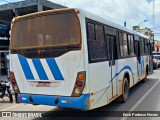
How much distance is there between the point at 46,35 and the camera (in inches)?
234

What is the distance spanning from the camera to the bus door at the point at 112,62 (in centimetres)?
693

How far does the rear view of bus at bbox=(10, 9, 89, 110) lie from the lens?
546cm

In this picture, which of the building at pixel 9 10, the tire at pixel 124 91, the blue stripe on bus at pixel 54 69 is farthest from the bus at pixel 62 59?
the building at pixel 9 10

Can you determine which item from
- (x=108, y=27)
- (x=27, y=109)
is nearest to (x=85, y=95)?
(x=108, y=27)

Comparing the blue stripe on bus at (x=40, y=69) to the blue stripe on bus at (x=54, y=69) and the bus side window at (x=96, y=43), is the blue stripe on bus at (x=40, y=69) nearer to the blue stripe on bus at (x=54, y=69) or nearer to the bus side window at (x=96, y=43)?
the blue stripe on bus at (x=54, y=69)

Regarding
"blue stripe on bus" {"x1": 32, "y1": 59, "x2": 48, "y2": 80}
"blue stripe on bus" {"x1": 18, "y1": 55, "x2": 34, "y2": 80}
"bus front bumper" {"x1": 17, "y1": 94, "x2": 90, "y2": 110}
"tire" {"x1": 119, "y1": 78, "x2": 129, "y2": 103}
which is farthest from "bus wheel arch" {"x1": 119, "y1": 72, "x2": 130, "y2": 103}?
"blue stripe on bus" {"x1": 18, "y1": 55, "x2": 34, "y2": 80}

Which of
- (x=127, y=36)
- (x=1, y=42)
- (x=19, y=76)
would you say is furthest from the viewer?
(x=1, y=42)

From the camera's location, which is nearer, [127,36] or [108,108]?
[108,108]

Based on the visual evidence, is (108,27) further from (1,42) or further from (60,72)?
(1,42)

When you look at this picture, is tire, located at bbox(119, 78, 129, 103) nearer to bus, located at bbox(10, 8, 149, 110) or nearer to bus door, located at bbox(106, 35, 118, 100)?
bus door, located at bbox(106, 35, 118, 100)

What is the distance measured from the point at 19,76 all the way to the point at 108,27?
2.92 meters

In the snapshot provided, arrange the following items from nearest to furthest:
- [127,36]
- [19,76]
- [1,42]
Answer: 1. [19,76]
2. [127,36]
3. [1,42]

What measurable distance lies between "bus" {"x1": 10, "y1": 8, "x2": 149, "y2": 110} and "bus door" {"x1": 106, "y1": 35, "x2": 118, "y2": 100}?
0.03 meters

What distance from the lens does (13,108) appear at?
27.0ft
